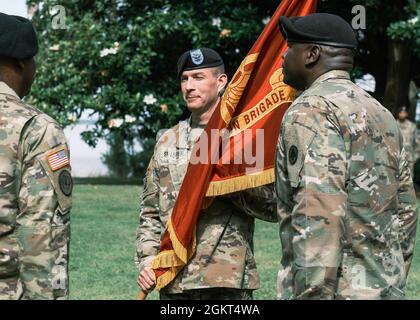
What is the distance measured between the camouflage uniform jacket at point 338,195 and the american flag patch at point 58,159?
85 cm

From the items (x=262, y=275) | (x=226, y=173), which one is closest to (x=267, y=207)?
(x=226, y=173)

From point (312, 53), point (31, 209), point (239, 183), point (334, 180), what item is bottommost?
point (239, 183)

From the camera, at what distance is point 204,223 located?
4879 millimetres

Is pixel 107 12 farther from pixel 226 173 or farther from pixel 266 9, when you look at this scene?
pixel 226 173

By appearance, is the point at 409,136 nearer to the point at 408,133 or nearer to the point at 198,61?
the point at 408,133

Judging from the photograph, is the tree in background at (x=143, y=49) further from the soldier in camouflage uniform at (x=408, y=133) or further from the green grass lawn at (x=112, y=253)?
the green grass lawn at (x=112, y=253)

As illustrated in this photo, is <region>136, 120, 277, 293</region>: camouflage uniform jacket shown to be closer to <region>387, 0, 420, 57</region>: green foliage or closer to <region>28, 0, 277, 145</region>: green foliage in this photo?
<region>387, 0, 420, 57</region>: green foliage

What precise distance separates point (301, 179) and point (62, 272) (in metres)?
1.01

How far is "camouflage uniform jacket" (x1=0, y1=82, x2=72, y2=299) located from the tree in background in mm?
15661

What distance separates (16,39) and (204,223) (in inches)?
65.9

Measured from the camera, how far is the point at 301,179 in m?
3.42

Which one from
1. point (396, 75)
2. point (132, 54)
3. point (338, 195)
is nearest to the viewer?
point (338, 195)

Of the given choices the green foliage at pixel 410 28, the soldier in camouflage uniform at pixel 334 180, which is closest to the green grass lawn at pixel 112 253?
the soldier in camouflage uniform at pixel 334 180

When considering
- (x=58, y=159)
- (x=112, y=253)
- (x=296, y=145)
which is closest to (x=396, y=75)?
(x=112, y=253)
